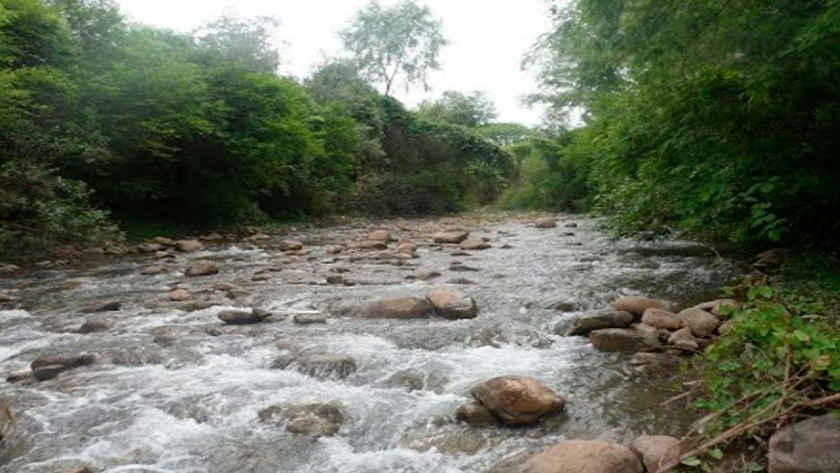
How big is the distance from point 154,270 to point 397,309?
4986 millimetres

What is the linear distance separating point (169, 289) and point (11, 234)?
3.53 m

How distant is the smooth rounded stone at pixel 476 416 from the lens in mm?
3299

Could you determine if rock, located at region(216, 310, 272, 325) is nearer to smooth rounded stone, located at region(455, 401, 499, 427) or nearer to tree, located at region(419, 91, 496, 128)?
smooth rounded stone, located at region(455, 401, 499, 427)

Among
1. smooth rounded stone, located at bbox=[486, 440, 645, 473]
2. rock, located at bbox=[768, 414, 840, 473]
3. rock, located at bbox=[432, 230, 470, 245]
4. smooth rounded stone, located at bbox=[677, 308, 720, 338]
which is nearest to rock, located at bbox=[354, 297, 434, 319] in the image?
smooth rounded stone, located at bbox=[677, 308, 720, 338]

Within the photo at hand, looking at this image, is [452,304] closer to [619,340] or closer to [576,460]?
[619,340]

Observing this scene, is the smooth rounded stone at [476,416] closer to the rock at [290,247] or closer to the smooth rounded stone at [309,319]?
the smooth rounded stone at [309,319]

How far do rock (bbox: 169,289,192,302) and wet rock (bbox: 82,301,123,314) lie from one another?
553 mm

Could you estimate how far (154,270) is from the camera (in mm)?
8906

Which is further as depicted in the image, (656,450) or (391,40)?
(391,40)

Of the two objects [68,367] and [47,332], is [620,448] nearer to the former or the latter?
[68,367]

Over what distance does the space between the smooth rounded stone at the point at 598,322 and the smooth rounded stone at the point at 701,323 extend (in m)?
0.46

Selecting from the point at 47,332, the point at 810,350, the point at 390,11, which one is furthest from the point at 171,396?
the point at 390,11

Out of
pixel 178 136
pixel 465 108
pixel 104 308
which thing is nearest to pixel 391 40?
pixel 465 108

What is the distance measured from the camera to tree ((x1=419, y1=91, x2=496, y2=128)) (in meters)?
39.2
